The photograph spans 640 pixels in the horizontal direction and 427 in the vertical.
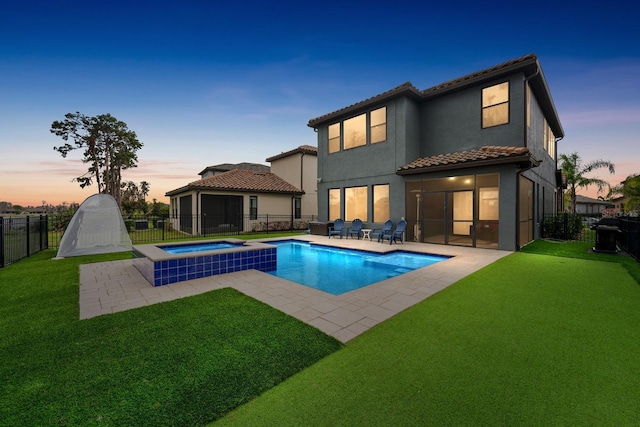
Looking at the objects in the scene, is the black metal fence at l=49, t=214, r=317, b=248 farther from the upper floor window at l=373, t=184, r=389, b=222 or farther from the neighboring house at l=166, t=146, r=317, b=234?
the upper floor window at l=373, t=184, r=389, b=222

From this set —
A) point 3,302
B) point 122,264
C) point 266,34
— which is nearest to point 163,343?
point 3,302

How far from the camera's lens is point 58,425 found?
181cm

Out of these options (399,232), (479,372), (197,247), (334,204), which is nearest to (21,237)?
(197,247)

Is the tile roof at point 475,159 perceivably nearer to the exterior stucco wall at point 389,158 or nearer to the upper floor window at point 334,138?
the exterior stucco wall at point 389,158

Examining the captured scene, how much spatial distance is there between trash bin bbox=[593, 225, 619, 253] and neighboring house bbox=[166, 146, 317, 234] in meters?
16.4

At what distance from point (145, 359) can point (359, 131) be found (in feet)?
45.2

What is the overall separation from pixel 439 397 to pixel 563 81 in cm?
2044

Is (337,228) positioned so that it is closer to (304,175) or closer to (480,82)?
(304,175)

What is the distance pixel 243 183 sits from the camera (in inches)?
763

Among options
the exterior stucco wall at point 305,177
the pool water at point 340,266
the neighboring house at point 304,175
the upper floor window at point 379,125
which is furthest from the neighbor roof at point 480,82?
the pool water at point 340,266

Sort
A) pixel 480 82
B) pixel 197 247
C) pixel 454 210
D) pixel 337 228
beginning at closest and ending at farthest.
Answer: pixel 197 247
pixel 480 82
pixel 337 228
pixel 454 210

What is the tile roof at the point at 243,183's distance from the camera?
1741 centimetres

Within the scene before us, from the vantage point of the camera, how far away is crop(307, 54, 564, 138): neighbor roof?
9695 millimetres

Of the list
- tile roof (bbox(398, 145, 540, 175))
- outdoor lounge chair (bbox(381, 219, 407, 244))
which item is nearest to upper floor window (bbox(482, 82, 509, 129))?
tile roof (bbox(398, 145, 540, 175))
